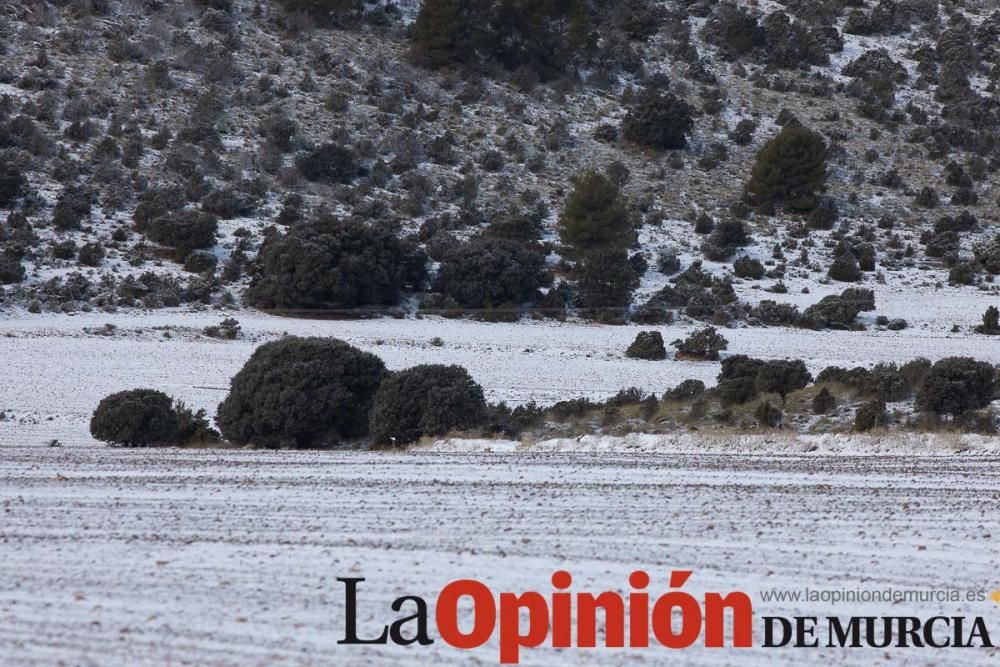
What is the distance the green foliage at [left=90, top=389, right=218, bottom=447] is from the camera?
712 inches

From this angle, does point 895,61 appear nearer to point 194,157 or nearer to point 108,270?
point 194,157

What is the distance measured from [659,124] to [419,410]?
3017 centimetres

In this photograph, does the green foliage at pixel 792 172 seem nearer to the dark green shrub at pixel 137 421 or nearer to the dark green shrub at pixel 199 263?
the dark green shrub at pixel 199 263

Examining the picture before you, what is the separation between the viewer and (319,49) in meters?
49.7

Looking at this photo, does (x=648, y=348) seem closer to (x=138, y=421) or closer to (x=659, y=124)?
(x=138, y=421)

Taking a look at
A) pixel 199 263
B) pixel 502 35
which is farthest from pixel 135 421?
pixel 502 35

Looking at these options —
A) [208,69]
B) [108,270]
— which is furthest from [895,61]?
[108,270]

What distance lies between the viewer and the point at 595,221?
Result: 3703 centimetres

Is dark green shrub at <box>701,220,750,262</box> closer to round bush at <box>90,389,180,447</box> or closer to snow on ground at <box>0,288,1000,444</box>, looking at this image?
snow on ground at <box>0,288,1000,444</box>

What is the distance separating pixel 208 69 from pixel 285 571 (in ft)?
133

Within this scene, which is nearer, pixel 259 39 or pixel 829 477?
pixel 829 477

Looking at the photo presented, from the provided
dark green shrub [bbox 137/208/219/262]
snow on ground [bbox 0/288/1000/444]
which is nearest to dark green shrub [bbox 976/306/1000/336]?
snow on ground [bbox 0/288/1000/444]

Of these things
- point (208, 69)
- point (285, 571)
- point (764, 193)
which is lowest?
point (285, 571)

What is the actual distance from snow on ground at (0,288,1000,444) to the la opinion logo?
1274 centimetres
